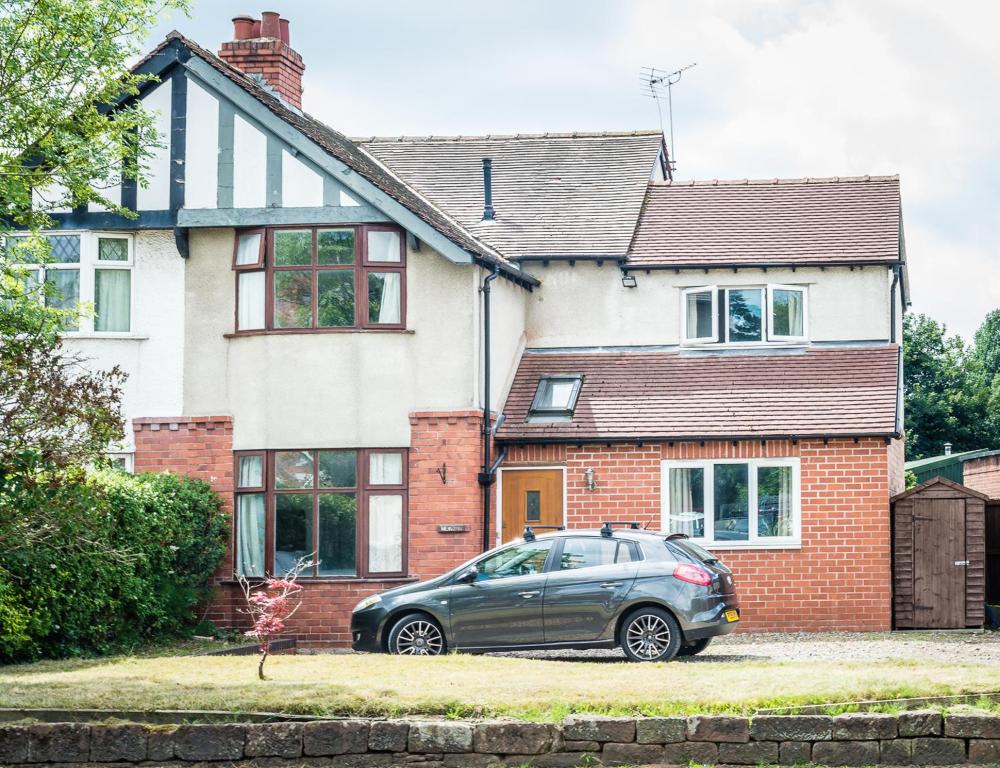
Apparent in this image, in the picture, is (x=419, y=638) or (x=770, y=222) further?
(x=770, y=222)

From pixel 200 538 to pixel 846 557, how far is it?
923 centimetres

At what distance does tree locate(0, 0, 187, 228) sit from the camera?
1653 cm

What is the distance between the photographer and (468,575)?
18234 millimetres

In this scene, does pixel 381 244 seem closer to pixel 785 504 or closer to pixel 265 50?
pixel 265 50

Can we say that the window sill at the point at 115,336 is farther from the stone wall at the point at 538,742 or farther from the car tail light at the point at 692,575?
the stone wall at the point at 538,742

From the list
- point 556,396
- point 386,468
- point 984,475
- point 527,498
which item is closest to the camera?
point 386,468

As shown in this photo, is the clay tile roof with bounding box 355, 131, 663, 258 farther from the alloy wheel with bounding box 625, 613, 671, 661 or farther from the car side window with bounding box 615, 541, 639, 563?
the alloy wheel with bounding box 625, 613, 671, 661

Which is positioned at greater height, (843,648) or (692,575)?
(692,575)

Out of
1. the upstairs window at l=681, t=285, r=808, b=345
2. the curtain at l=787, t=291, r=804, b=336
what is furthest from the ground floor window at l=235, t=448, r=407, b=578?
the curtain at l=787, t=291, r=804, b=336

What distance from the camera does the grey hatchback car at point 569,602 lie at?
1758 cm

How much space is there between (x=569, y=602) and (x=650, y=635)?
0.99 m

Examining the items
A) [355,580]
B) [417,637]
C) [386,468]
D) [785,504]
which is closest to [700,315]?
[785,504]

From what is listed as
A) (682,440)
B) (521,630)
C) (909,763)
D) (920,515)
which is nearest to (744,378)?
(682,440)

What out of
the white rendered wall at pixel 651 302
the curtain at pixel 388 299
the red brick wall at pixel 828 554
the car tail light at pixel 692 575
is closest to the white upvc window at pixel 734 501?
the red brick wall at pixel 828 554
